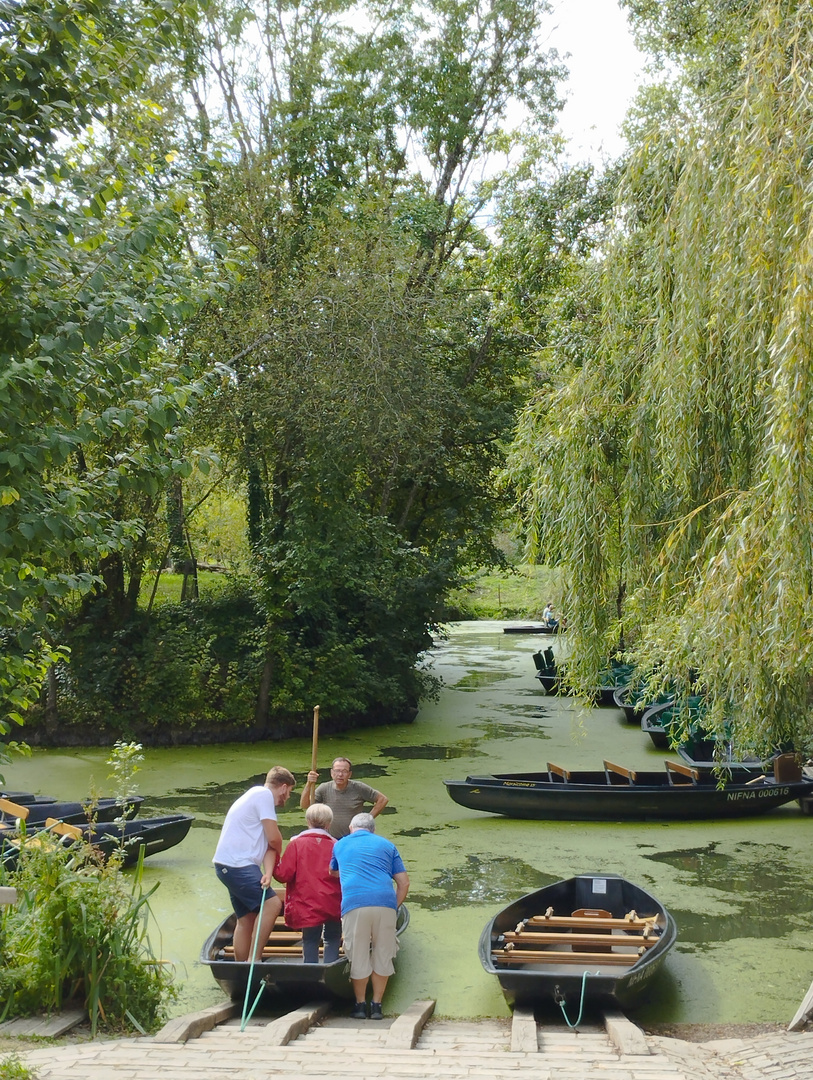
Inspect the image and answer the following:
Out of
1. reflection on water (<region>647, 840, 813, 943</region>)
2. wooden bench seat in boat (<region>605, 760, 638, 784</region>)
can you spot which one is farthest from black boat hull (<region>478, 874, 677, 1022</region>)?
wooden bench seat in boat (<region>605, 760, 638, 784</region>)

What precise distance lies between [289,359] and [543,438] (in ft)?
22.7

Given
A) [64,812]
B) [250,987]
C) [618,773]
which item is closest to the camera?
[250,987]

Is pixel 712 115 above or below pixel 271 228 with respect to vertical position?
below

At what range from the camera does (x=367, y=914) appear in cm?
615

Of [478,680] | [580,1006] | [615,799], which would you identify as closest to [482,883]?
[615,799]

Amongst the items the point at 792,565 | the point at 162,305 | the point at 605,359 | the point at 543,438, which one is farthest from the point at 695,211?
the point at 162,305

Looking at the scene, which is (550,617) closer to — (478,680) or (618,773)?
(478,680)

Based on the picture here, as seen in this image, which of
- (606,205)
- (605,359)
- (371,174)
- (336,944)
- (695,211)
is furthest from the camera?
(371,174)

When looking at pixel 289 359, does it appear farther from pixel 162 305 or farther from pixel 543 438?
pixel 162 305

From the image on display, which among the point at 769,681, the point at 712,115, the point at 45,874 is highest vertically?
the point at 712,115

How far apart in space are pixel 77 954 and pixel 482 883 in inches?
181

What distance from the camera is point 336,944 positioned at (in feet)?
21.8

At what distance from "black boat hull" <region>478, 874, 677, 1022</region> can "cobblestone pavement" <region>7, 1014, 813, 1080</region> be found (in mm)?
278

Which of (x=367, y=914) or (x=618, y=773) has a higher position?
(x=367, y=914)
